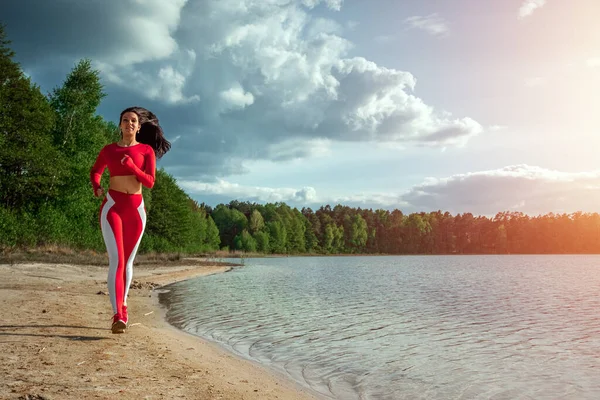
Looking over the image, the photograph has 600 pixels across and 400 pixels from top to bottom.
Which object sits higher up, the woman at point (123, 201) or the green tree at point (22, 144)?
the green tree at point (22, 144)

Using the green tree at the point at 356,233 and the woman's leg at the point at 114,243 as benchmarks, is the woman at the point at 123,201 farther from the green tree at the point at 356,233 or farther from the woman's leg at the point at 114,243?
the green tree at the point at 356,233

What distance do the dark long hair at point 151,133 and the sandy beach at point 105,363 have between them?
3612mm

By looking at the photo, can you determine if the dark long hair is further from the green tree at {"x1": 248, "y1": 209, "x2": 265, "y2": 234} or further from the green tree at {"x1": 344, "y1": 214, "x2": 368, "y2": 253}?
the green tree at {"x1": 344, "y1": 214, "x2": 368, "y2": 253}

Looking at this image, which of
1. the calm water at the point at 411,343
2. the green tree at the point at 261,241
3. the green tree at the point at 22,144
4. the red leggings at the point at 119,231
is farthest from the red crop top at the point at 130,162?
the green tree at the point at 261,241

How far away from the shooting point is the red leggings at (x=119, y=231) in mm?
7383

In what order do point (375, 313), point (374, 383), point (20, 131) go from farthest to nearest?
1. point (20, 131)
2. point (375, 313)
3. point (374, 383)

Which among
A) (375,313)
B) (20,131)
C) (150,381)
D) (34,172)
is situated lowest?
(375,313)

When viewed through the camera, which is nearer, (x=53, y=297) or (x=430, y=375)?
(x=430, y=375)

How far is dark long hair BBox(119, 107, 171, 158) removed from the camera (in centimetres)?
823

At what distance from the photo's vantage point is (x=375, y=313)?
1619cm

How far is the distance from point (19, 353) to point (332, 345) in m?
6.26

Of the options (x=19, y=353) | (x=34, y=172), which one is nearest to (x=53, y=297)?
(x=19, y=353)

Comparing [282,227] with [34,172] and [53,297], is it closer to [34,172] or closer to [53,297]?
[34,172]

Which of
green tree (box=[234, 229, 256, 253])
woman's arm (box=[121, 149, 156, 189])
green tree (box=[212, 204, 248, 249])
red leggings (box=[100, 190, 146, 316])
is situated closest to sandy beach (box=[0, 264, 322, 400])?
red leggings (box=[100, 190, 146, 316])
